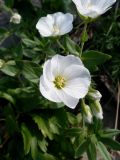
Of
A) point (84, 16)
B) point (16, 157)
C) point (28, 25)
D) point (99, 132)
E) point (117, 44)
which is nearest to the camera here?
point (84, 16)

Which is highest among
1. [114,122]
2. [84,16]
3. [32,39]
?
[84,16]

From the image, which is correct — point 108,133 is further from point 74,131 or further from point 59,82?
point 59,82

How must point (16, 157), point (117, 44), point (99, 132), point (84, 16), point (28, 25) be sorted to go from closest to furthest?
point (84, 16), point (99, 132), point (16, 157), point (28, 25), point (117, 44)

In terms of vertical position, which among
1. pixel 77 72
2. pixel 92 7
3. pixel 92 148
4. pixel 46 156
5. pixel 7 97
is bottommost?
pixel 46 156

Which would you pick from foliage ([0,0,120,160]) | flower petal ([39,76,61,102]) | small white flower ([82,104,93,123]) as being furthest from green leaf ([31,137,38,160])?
flower petal ([39,76,61,102])

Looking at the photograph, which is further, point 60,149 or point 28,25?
point 28,25

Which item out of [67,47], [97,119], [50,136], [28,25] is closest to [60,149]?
[50,136]

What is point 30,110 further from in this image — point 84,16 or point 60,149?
point 84,16

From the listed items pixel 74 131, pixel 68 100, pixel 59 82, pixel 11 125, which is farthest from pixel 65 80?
pixel 11 125
